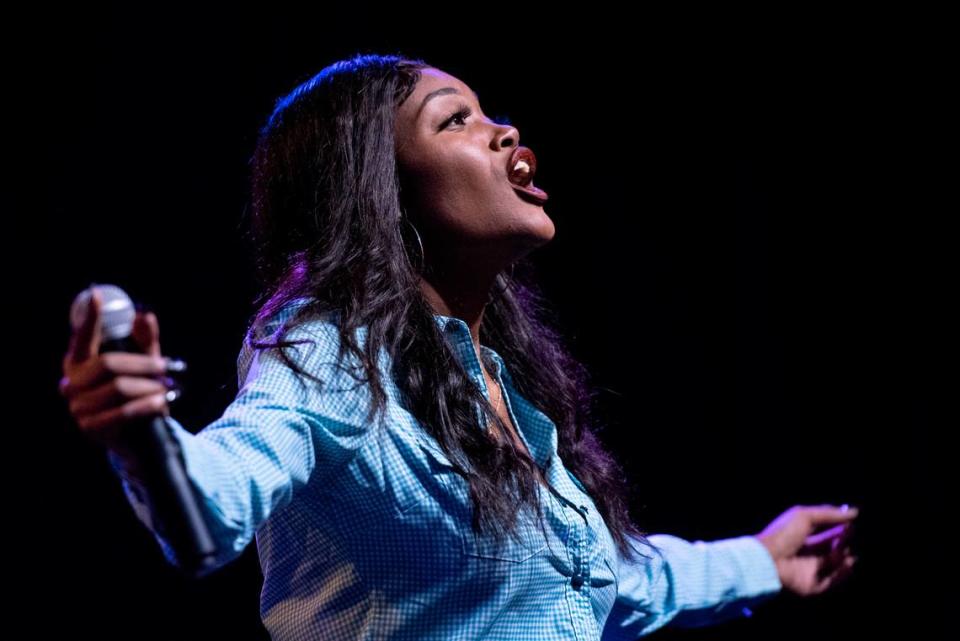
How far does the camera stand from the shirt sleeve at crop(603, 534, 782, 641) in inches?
67.7

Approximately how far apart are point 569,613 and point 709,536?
4.51 ft

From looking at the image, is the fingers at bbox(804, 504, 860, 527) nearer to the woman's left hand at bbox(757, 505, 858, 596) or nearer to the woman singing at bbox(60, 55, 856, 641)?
the woman's left hand at bbox(757, 505, 858, 596)

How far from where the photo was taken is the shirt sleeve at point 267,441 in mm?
861

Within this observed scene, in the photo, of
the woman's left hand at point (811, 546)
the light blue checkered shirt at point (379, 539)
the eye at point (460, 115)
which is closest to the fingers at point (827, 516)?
the woman's left hand at point (811, 546)

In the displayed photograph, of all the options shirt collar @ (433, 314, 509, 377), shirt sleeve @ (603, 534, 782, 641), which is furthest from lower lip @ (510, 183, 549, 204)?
shirt sleeve @ (603, 534, 782, 641)

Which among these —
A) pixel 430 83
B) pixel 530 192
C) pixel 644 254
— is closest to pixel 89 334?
pixel 530 192

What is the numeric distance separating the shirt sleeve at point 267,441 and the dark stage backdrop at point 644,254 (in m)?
1.12

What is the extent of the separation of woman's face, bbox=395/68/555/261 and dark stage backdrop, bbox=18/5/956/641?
2.99ft

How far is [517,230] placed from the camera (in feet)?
5.25

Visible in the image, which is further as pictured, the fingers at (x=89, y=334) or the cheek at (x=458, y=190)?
the cheek at (x=458, y=190)

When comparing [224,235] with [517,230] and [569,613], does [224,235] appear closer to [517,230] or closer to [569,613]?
[517,230]

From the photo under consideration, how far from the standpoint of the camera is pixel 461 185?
161cm

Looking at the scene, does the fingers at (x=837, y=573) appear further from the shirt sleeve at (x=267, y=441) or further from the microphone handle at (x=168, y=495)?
the microphone handle at (x=168, y=495)

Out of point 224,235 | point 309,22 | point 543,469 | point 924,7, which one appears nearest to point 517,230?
point 543,469
